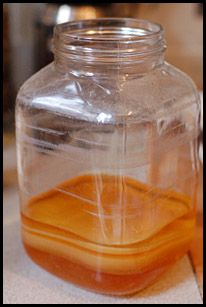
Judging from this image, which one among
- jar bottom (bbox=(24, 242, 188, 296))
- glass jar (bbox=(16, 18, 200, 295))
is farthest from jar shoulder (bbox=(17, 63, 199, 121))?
jar bottom (bbox=(24, 242, 188, 296))

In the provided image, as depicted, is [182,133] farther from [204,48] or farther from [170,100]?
[204,48]

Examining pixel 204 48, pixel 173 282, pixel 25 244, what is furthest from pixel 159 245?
pixel 204 48

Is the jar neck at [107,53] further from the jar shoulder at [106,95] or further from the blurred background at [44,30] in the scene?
the blurred background at [44,30]

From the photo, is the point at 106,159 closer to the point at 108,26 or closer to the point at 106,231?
the point at 106,231

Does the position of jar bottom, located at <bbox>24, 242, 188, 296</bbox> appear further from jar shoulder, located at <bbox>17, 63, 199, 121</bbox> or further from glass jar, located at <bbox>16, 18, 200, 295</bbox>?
jar shoulder, located at <bbox>17, 63, 199, 121</bbox>

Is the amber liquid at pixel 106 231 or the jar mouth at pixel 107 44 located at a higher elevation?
the jar mouth at pixel 107 44

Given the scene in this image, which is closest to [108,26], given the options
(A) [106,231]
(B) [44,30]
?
(A) [106,231]

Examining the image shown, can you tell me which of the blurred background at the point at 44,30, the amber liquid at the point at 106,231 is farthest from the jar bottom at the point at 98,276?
the blurred background at the point at 44,30

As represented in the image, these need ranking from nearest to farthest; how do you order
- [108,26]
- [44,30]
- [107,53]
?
1. [107,53]
2. [108,26]
3. [44,30]
